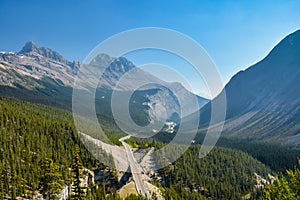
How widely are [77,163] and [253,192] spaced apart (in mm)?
94038

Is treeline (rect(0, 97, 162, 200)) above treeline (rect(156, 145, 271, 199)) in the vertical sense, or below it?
above

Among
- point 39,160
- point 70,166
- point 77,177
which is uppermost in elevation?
point 39,160

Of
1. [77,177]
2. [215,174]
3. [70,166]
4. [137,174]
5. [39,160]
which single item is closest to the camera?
[77,177]

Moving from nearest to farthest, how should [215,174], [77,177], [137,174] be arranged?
[77,177] → [137,174] → [215,174]

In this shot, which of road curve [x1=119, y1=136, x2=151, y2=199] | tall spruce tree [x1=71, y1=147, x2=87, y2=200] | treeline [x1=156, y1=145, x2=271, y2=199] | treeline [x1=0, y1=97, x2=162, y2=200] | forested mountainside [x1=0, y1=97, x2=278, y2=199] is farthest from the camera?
treeline [x1=156, y1=145, x2=271, y2=199]

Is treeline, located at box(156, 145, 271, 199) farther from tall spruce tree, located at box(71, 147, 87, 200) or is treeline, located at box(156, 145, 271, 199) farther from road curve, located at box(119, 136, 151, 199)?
tall spruce tree, located at box(71, 147, 87, 200)

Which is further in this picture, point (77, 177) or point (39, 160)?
point (39, 160)

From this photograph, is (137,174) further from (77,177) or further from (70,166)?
(77,177)

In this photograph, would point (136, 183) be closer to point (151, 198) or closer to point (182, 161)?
point (151, 198)

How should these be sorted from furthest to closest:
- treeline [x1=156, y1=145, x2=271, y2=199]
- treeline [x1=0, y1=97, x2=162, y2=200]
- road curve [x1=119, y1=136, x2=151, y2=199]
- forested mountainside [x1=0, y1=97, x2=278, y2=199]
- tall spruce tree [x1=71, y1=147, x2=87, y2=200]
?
1. treeline [x1=156, y1=145, x2=271, y2=199]
2. road curve [x1=119, y1=136, x2=151, y2=199]
3. forested mountainside [x1=0, y1=97, x2=278, y2=199]
4. treeline [x1=0, y1=97, x2=162, y2=200]
5. tall spruce tree [x1=71, y1=147, x2=87, y2=200]

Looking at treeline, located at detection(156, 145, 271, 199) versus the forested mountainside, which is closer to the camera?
the forested mountainside

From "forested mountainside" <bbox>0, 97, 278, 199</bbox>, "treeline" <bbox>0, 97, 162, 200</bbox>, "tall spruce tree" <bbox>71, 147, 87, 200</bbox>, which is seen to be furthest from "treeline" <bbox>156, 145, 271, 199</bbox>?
"tall spruce tree" <bbox>71, 147, 87, 200</bbox>

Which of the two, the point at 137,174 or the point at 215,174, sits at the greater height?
the point at 137,174

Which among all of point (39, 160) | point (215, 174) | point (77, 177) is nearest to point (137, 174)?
point (39, 160)
